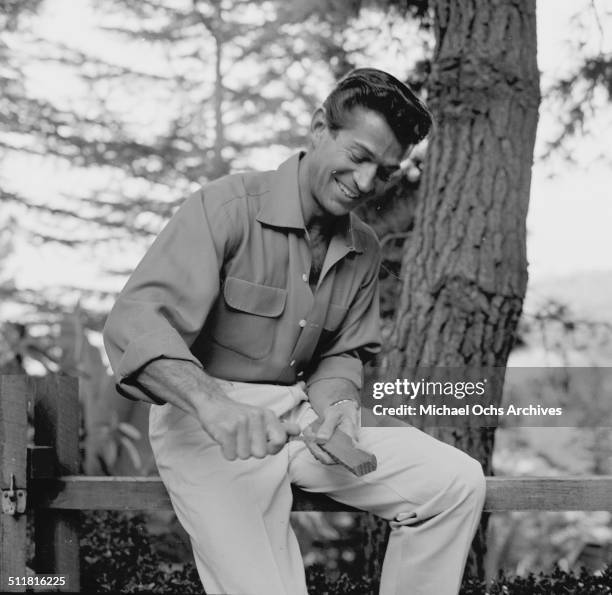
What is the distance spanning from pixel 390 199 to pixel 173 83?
5422 millimetres

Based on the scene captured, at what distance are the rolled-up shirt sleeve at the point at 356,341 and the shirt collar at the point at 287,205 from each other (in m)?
0.15

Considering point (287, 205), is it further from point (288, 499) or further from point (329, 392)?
point (288, 499)

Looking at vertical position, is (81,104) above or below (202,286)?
above

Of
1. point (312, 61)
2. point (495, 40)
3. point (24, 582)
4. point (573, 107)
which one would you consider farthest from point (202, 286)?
point (312, 61)

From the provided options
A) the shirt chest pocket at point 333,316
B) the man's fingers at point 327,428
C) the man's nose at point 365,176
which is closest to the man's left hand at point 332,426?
the man's fingers at point 327,428

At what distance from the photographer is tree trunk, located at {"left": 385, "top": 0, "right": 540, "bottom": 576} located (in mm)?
3152

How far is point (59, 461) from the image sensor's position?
2697 millimetres

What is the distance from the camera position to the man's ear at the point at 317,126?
226 centimetres

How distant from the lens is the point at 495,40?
3252mm

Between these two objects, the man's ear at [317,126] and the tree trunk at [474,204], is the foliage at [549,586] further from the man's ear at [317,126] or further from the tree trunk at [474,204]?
the man's ear at [317,126]

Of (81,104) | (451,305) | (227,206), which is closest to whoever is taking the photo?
(227,206)

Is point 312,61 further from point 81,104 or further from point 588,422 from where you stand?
point 588,422

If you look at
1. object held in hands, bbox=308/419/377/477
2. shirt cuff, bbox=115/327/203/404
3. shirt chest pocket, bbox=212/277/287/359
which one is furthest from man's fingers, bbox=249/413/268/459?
shirt chest pocket, bbox=212/277/287/359

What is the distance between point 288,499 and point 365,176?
2.70 feet
